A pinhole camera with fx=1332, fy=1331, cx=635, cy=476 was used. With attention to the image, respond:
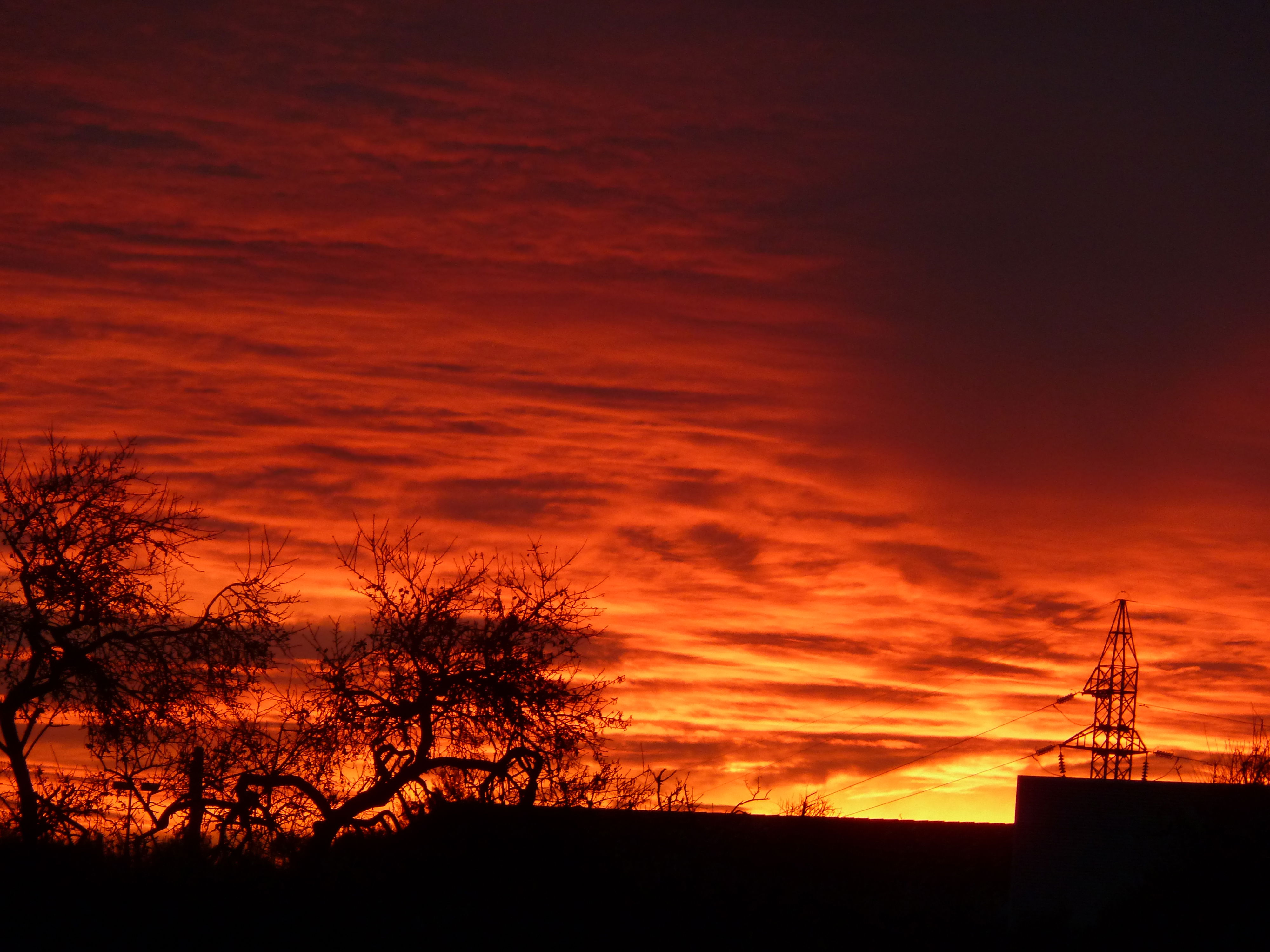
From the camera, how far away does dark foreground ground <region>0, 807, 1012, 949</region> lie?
20328 mm

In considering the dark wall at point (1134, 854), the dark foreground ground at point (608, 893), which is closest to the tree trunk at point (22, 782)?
the dark foreground ground at point (608, 893)

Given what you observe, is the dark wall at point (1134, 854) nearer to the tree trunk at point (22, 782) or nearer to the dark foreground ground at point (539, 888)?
the dark foreground ground at point (539, 888)

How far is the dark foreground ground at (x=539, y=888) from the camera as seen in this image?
2033cm

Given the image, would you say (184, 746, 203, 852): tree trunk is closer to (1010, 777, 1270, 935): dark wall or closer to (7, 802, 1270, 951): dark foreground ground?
(7, 802, 1270, 951): dark foreground ground

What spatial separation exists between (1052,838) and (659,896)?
7107mm

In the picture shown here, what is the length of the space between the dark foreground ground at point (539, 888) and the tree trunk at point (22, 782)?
0.75 metres

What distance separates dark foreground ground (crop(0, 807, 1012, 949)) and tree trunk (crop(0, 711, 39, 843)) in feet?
2.47

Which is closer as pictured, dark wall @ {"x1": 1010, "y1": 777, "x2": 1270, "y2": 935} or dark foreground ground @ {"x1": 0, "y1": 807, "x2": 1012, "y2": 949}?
dark foreground ground @ {"x1": 0, "y1": 807, "x2": 1012, "y2": 949}

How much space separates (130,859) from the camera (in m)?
21.9

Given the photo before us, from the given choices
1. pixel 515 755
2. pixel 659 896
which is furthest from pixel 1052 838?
pixel 515 755

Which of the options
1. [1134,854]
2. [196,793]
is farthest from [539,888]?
[1134,854]

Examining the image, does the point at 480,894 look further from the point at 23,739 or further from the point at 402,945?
the point at 23,739

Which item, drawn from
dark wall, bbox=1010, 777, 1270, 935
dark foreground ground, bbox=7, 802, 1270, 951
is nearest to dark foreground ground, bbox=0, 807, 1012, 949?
dark foreground ground, bbox=7, 802, 1270, 951

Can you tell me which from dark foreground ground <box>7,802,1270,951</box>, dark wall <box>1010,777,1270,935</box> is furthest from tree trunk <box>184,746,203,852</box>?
dark wall <box>1010,777,1270,935</box>
